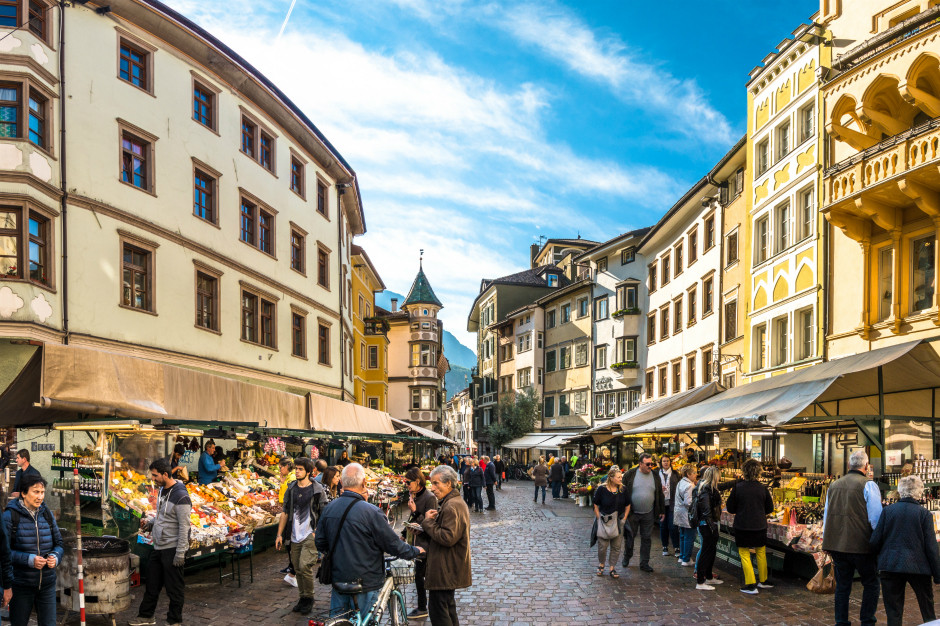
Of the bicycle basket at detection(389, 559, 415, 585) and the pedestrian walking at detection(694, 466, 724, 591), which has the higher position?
the bicycle basket at detection(389, 559, 415, 585)

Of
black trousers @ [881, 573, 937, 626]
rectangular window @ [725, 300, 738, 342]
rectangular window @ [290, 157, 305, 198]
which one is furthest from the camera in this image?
rectangular window @ [290, 157, 305, 198]

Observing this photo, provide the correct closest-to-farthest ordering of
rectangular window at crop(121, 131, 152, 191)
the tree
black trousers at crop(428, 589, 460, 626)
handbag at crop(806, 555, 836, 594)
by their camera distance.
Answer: black trousers at crop(428, 589, 460, 626)
handbag at crop(806, 555, 836, 594)
rectangular window at crop(121, 131, 152, 191)
the tree

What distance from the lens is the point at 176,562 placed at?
27.0ft

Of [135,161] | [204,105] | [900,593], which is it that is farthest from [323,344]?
[900,593]

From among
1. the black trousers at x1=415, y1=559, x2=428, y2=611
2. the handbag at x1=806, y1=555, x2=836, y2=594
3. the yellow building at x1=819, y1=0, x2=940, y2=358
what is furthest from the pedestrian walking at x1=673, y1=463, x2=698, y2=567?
the yellow building at x1=819, y1=0, x2=940, y2=358

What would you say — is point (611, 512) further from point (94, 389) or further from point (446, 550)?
point (94, 389)

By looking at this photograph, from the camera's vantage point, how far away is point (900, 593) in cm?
773

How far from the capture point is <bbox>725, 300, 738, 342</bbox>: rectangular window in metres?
26.5

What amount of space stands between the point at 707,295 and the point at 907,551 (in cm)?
2342

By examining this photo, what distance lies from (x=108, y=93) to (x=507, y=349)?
48789mm

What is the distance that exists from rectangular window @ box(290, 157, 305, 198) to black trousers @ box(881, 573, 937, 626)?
948 inches

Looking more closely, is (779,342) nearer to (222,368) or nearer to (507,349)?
(222,368)

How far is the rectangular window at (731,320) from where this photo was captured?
26.5m

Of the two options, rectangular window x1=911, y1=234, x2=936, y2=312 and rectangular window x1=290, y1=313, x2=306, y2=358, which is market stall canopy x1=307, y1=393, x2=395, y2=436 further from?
rectangular window x1=911, y1=234, x2=936, y2=312
